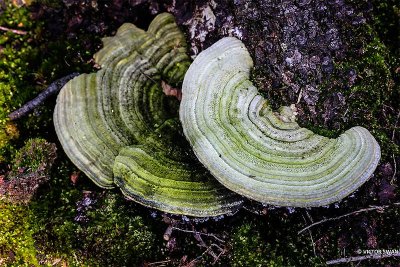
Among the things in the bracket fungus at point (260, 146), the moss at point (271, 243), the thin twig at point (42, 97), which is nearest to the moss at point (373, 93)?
the bracket fungus at point (260, 146)

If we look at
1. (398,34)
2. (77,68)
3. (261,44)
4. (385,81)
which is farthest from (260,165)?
(77,68)

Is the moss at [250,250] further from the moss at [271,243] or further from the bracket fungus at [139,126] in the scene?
the bracket fungus at [139,126]

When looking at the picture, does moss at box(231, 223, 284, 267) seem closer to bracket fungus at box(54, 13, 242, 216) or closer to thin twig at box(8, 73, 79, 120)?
bracket fungus at box(54, 13, 242, 216)

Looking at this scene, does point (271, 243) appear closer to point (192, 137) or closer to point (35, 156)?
point (192, 137)

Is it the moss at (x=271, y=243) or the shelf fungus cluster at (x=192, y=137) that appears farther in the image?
the moss at (x=271, y=243)

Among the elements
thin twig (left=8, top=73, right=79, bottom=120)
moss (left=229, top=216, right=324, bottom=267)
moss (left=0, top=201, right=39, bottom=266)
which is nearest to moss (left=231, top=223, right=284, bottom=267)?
moss (left=229, top=216, right=324, bottom=267)

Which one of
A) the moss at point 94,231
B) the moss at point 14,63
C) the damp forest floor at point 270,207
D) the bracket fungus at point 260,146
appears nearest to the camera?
the bracket fungus at point 260,146

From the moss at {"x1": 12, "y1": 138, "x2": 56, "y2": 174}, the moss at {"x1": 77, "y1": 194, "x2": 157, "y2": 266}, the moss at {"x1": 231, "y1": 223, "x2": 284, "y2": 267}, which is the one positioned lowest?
the moss at {"x1": 231, "y1": 223, "x2": 284, "y2": 267}
